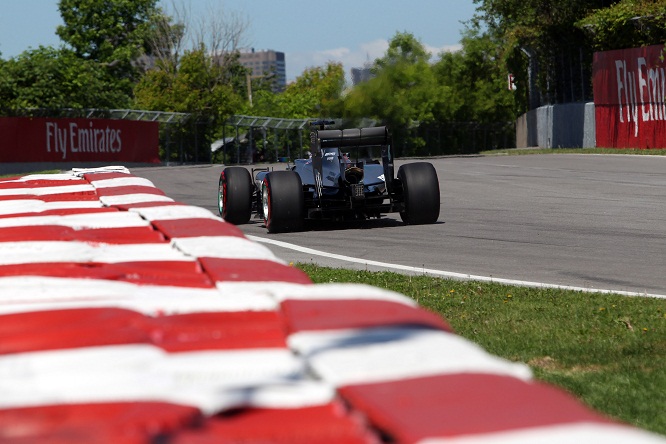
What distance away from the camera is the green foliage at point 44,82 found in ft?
159

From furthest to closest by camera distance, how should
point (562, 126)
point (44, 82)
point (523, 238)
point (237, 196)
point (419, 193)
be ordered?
point (44, 82), point (562, 126), point (237, 196), point (419, 193), point (523, 238)

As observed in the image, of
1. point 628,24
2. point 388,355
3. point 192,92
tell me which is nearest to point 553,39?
point 628,24

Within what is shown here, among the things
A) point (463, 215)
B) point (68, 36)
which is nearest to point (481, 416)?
point (463, 215)

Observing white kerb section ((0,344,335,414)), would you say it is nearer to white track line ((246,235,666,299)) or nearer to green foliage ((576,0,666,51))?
white track line ((246,235,666,299))

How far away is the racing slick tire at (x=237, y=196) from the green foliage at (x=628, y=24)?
86.7 ft

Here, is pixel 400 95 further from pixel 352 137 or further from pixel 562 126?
pixel 352 137

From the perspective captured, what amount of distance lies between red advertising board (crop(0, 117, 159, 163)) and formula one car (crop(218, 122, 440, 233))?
92.1ft

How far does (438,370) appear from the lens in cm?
228

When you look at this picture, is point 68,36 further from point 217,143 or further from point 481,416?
point 481,416

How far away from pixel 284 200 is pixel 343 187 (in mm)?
1052

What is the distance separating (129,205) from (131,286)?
2379 millimetres

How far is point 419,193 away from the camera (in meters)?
13.8

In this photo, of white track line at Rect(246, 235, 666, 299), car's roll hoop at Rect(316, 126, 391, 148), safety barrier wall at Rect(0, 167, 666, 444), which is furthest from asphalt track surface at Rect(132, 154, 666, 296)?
safety barrier wall at Rect(0, 167, 666, 444)

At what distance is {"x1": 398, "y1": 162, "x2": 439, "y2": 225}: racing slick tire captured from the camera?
45.2ft
